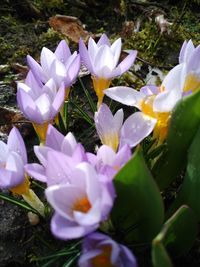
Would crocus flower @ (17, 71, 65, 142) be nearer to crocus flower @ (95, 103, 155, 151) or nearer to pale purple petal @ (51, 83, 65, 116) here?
pale purple petal @ (51, 83, 65, 116)

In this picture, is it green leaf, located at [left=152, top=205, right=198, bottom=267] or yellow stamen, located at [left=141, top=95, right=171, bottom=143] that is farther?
yellow stamen, located at [left=141, top=95, right=171, bottom=143]

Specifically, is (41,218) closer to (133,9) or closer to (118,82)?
A: (118,82)

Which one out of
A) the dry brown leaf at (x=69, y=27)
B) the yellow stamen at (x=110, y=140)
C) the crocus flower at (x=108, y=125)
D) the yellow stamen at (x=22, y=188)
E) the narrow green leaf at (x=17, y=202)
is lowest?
the narrow green leaf at (x=17, y=202)

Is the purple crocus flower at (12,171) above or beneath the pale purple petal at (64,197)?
beneath

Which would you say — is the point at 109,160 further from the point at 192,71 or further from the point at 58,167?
the point at 192,71

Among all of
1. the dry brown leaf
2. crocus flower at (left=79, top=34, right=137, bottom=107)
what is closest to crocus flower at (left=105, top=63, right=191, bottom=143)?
crocus flower at (left=79, top=34, right=137, bottom=107)

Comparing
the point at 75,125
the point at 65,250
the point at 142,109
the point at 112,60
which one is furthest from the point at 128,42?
the point at 65,250

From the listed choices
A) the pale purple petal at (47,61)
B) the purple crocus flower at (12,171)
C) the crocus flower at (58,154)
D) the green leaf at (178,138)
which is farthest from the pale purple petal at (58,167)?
the pale purple petal at (47,61)

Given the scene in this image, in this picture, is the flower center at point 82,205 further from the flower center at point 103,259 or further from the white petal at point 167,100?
the white petal at point 167,100
